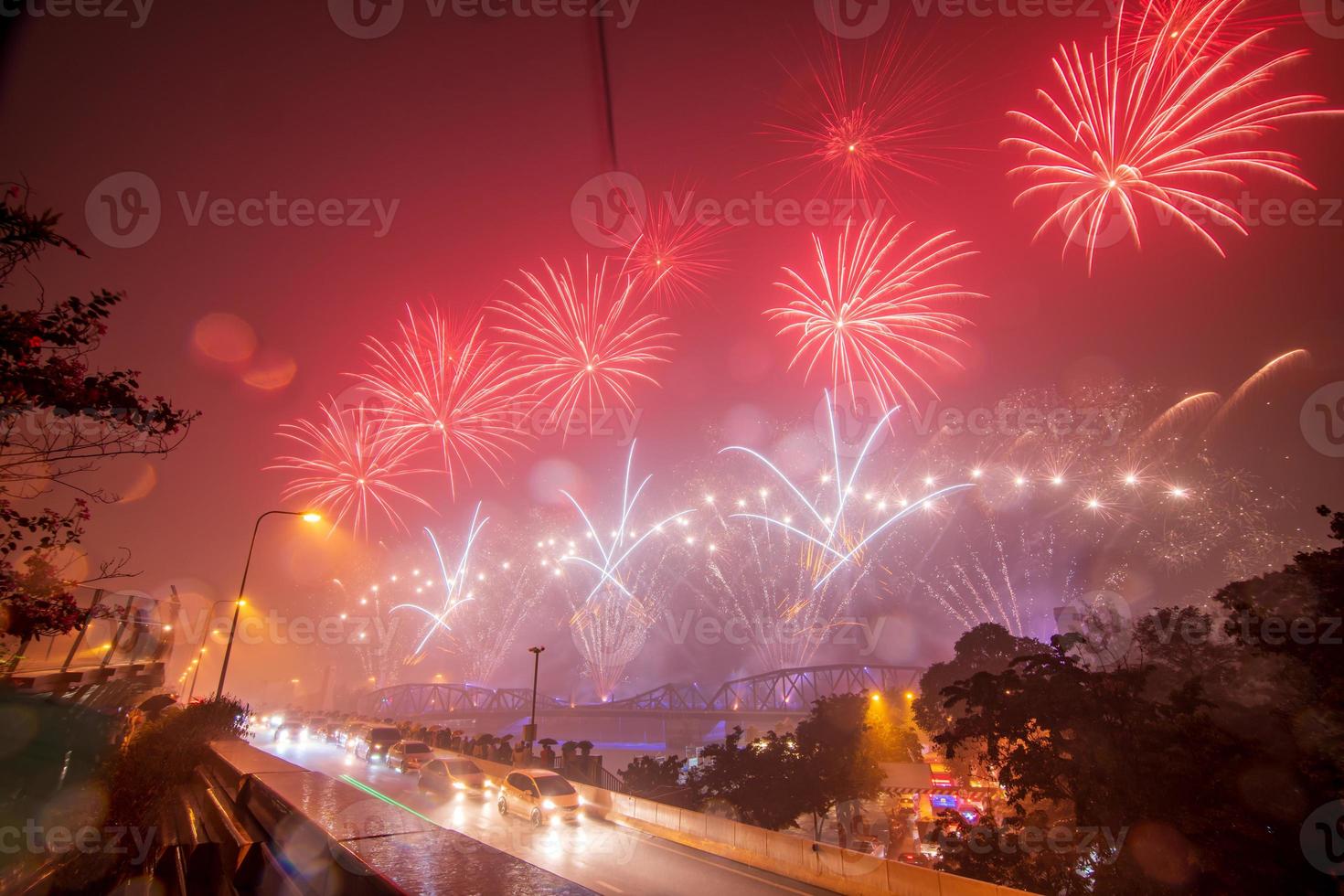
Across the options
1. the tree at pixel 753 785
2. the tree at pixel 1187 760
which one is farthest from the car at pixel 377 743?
the tree at pixel 1187 760

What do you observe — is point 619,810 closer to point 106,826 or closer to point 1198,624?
point 106,826

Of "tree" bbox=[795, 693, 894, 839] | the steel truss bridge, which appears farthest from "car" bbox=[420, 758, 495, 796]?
the steel truss bridge

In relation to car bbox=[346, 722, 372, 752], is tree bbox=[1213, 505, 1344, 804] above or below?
above

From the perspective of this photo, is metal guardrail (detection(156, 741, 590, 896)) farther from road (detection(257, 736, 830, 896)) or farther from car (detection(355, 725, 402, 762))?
car (detection(355, 725, 402, 762))

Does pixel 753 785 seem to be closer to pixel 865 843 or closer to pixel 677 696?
pixel 865 843

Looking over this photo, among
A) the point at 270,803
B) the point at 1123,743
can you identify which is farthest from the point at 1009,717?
the point at 270,803

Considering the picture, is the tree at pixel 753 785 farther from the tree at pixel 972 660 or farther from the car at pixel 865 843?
the tree at pixel 972 660
